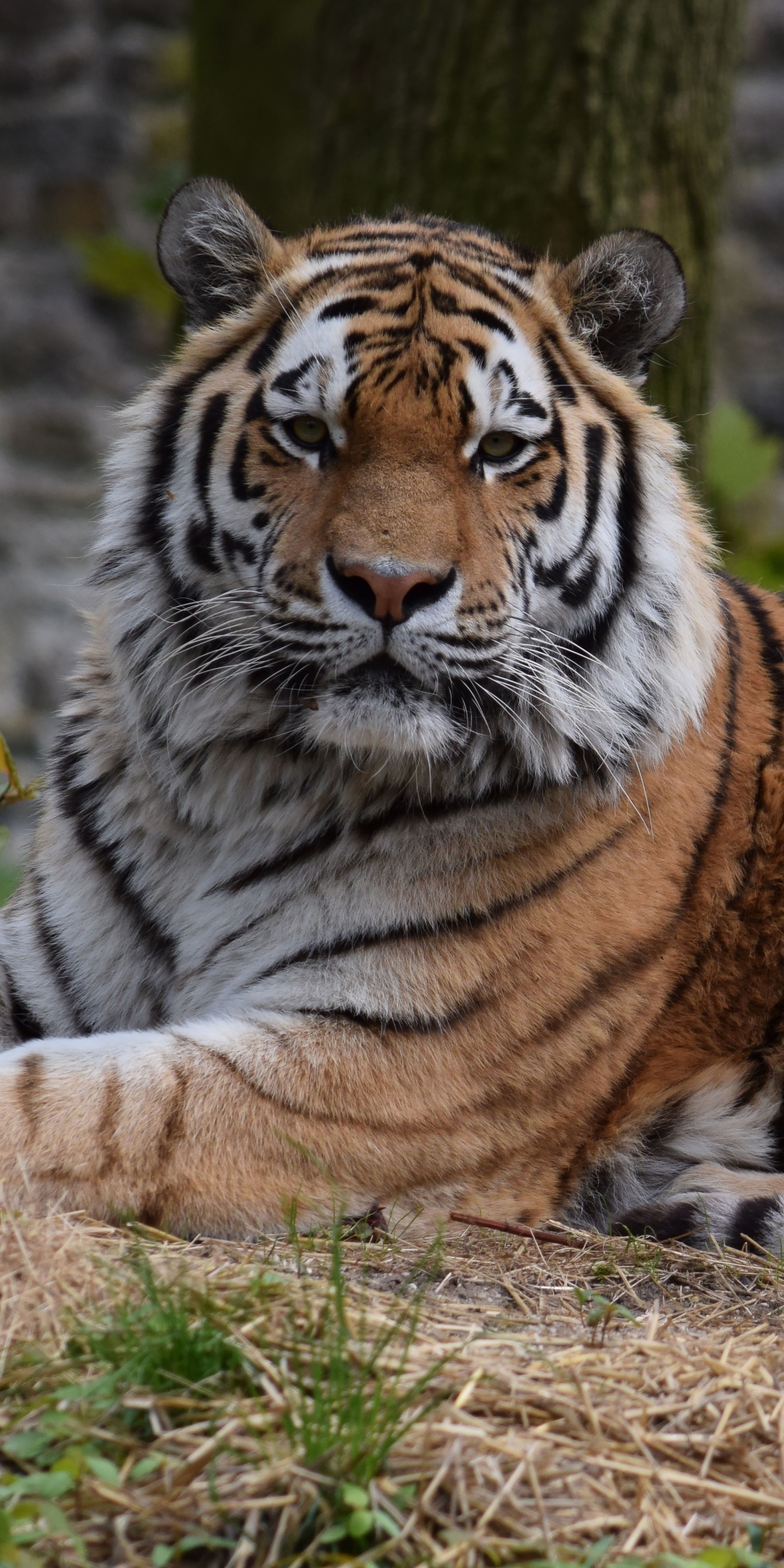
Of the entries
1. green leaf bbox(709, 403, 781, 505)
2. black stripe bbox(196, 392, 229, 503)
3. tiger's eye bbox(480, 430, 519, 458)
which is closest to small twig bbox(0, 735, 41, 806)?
black stripe bbox(196, 392, 229, 503)

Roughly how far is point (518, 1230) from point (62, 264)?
5083 millimetres

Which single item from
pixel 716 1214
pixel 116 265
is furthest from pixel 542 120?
pixel 116 265

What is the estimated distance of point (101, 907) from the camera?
9.12 ft

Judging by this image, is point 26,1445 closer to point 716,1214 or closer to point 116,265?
point 716,1214

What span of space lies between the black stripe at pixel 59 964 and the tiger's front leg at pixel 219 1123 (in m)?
0.40

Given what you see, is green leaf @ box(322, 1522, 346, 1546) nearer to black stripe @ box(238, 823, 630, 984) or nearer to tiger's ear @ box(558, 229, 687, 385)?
black stripe @ box(238, 823, 630, 984)

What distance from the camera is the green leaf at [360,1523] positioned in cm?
136

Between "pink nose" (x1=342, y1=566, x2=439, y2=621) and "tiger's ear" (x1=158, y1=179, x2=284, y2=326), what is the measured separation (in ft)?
2.53

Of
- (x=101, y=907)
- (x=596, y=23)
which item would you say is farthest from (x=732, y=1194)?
(x=596, y=23)

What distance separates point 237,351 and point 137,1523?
6.27ft

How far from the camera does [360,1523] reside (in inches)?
53.9

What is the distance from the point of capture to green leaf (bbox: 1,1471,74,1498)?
140cm

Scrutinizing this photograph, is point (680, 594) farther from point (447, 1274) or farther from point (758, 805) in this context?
point (447, 1274)

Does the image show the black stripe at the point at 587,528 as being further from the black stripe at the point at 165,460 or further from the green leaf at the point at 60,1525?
the green leaf at the point at 60,1525
